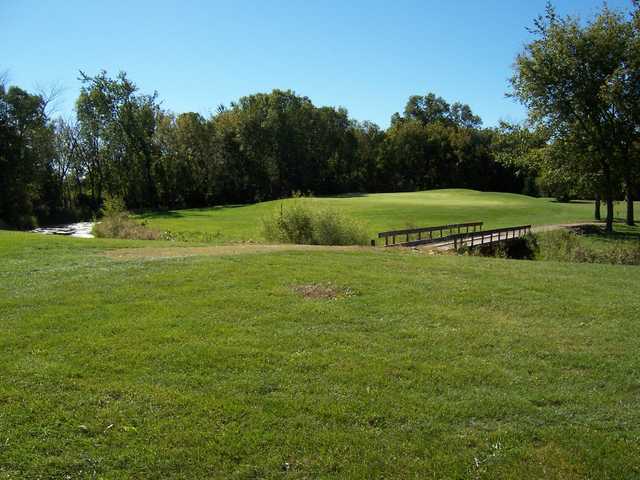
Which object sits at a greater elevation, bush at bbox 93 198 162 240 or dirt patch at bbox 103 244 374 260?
bush at bbox 93 198 162 240

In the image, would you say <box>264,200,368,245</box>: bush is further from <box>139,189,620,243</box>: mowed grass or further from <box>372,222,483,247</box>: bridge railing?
<box>139,189,620,243</box>: mowed grass

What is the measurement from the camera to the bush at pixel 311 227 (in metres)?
22.9

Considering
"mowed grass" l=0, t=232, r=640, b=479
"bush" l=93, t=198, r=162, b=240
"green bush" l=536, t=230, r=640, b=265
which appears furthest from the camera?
"bush" l=93, t=198, r=162, b=240

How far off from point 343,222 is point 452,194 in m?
47.4

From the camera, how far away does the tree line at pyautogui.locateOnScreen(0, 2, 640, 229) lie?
111 ft

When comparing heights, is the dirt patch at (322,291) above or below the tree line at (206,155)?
below

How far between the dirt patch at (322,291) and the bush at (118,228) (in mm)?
18331

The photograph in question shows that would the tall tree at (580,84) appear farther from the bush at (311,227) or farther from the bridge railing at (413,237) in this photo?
the bush at (311,227)

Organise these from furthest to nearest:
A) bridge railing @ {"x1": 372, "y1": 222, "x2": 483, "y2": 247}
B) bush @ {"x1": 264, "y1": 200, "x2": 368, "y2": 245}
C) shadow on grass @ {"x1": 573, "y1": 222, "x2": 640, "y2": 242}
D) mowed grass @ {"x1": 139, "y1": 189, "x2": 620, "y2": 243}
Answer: mowed grass @ {"x1": 139, "y1": 189, "x2": 620, "y2": 243} < shadow on grass @ {"x1": 573, "y1": 222, "x2": 640, "y2": 242} < bridge railing @ {"x1": 372, "y1": 222, "x2": 483, "y2": 247} < bush @ {"x1": 264, "y1": 200, "x2": 368, "y2": 245}

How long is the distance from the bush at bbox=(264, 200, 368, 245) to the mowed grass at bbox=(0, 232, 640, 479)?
38.5 feet

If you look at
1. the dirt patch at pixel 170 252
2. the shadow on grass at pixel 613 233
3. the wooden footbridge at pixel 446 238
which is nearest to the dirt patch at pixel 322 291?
the dirt patch at pixel 170 252

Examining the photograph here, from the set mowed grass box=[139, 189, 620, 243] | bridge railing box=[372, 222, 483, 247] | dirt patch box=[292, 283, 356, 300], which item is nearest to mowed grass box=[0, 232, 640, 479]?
dirt patch box=[292, 283, 356, 300]

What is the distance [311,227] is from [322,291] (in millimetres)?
12689

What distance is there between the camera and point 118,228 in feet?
95.0
